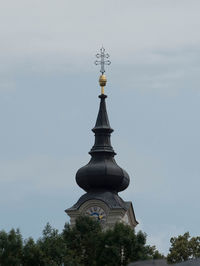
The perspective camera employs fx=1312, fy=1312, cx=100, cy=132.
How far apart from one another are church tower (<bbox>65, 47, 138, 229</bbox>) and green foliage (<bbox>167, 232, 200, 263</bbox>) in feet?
37.5

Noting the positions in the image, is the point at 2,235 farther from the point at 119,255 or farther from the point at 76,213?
the point at 76,213

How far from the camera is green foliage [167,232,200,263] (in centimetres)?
7925

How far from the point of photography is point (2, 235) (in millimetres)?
71250

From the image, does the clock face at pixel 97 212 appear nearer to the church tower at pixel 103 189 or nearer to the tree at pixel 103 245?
the church tower at pixel 103 189

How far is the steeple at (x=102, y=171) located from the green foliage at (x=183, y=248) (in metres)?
13.2

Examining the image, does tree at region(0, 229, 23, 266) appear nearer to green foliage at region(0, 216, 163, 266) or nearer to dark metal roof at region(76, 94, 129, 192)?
green foliage at region(0, 216, 163, 266)

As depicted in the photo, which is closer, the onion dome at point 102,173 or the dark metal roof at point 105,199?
the dark metal roof at point 105,199

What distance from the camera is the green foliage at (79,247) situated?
231 feet

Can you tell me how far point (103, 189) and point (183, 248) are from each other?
15.2 m

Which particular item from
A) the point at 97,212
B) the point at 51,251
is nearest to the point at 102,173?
the point at 97,212

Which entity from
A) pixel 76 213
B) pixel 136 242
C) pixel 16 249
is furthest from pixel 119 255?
pixel 76 213

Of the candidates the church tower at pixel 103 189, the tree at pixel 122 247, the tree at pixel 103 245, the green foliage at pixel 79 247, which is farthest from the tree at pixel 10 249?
the church tower at pixel 103 189

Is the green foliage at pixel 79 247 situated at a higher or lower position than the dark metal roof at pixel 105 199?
lower

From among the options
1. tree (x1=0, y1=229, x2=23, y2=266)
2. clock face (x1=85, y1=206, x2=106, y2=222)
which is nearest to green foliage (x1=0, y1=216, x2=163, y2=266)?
tree (x1=0, y1=229, x2=23, y2=266)
